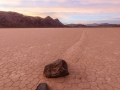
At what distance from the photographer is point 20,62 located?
14.0 ft

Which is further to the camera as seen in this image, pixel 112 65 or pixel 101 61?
pixel 101 61

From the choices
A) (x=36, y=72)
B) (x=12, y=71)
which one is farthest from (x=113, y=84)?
(x=12, y=71)

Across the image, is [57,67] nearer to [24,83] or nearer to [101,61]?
[24,83]

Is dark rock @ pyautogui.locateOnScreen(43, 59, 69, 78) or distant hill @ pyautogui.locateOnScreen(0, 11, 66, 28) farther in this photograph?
distant hill @ pyautogui.locateOnScreen(0, 11, 66, 28)

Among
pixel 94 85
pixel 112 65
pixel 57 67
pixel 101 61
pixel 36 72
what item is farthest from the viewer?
pixel 101 61

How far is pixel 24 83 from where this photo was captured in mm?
2938

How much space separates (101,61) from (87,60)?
0.52 m

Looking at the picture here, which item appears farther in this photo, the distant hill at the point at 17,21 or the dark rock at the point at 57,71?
the distant hill at the point at 17,21

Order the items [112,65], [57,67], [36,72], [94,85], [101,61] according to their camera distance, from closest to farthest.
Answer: [94,85] → [57,67] → [36,72] → [112,65] → [101,61]

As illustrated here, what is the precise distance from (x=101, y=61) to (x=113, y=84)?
1571 mm

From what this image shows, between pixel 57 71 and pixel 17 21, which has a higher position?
pixel 17 21

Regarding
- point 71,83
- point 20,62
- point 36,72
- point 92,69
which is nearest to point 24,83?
point 36,72

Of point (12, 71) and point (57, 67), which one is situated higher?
point (57, 67)

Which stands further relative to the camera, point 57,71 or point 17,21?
point 17,21
